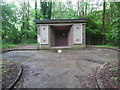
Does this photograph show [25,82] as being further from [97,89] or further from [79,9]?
[79,9]

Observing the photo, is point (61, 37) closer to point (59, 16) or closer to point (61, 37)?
point (61, 37)

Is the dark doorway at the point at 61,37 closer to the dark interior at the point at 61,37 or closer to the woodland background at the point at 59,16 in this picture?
the dark interior at the point at 61,37

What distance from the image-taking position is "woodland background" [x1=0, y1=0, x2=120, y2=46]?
1126cm

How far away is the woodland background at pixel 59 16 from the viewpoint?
11257 millimetres

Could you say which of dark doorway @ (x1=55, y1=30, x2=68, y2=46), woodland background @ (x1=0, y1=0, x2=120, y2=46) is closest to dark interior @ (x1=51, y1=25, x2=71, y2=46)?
dark doorway @ (x1=55, y1=30, x2=68, y2=46)

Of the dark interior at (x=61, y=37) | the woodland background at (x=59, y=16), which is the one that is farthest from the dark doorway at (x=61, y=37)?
the woodland background at (x=59, y=16)

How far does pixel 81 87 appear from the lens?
2168mm

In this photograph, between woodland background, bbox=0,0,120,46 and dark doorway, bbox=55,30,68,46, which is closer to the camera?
woodland background, bbox=0,0,120,46

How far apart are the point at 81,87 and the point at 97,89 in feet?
1.27

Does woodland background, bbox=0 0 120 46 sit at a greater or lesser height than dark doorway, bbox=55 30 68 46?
greater

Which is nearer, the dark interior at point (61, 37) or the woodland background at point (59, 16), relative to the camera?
the woodland background at point (59, 16)

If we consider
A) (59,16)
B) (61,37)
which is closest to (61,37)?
(61,37)

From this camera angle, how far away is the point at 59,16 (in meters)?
19.3

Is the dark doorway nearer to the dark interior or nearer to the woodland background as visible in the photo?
the dark interior
